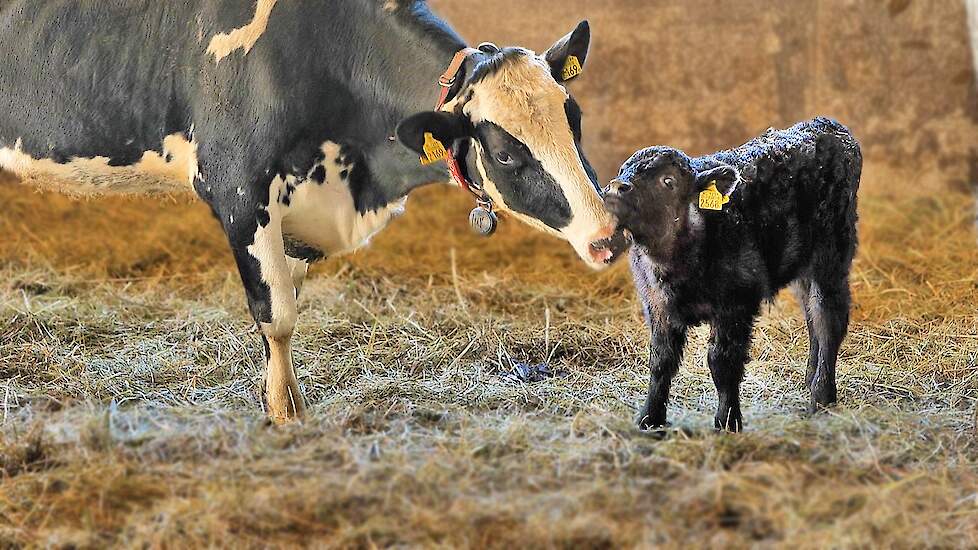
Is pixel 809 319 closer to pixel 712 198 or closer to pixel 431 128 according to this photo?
pixel 712 198

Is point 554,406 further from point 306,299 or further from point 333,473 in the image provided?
point 306,299

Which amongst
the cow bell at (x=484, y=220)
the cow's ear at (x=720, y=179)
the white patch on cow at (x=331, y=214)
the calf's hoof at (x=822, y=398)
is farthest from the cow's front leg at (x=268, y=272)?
the calf's hoof at (x=822, y=398)

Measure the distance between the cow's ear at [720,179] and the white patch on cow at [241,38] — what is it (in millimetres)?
1719

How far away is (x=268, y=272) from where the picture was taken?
426 centimetres

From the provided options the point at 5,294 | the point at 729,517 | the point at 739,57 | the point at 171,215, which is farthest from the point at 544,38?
the point at 729,517

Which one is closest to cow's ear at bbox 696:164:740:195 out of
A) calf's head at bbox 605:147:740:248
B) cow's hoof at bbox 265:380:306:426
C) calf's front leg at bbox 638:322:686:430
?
calf's head at bbox 605:147:740:248

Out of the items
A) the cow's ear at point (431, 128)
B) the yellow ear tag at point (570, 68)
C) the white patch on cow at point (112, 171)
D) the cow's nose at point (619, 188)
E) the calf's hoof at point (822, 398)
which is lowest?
the calf's hoof at point (822, 398)

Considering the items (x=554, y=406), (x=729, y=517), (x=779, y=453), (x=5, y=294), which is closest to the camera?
(x=729, y=517)

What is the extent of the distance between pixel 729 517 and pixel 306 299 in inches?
137

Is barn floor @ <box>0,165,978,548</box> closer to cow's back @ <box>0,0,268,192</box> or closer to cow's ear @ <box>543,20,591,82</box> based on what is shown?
cow's back @ <box>0,0,268,192</box>

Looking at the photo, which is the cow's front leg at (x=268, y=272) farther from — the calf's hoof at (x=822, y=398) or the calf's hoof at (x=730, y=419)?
the calf's hoof at (x=822, y=398)

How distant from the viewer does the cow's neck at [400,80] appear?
166 inches

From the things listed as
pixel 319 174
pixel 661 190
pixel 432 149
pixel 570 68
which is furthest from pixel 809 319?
pixel 319 174

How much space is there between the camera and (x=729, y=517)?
10.6ft
